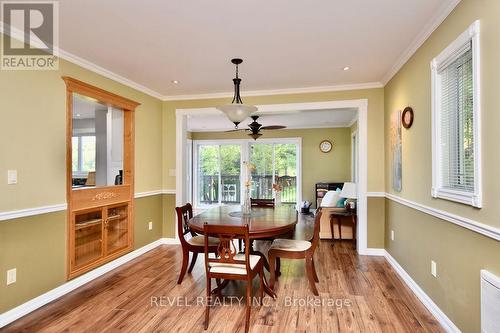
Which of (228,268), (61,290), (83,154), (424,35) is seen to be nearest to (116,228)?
(61,290)

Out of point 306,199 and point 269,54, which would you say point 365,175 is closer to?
point 269,54

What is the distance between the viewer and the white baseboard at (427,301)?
2232 millimetres

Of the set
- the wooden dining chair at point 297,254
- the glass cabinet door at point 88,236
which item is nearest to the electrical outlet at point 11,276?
the glass cabinet door at point 88,236

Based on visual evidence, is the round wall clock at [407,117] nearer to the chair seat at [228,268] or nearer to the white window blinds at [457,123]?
the white window blinds at [457,123]

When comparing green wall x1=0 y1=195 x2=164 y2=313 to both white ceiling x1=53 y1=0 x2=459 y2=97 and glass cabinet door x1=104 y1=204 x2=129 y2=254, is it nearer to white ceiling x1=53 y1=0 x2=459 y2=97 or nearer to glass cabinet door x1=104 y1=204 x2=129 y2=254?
glass cabinet door x1=104 y1=204 x2=129 y2=254

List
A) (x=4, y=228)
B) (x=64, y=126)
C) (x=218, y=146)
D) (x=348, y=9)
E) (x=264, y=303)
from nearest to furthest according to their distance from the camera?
(x=348, y=9)
(x=4, y=228)
(x=264, y=303)
(x=64, y=126)
(x=218, y=146)

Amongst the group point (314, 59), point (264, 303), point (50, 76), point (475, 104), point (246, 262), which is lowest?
point (264, 303)

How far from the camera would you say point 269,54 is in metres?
3.10

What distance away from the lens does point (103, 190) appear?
11.8 feet

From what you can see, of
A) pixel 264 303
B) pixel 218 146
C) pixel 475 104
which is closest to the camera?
pixel 475 104

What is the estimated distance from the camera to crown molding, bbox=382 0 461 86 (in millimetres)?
2198

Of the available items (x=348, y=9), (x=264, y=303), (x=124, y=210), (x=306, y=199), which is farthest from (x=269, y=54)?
(x=306, y=199)

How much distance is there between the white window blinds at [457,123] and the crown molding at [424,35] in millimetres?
381

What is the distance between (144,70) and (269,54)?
1618 millimetres
